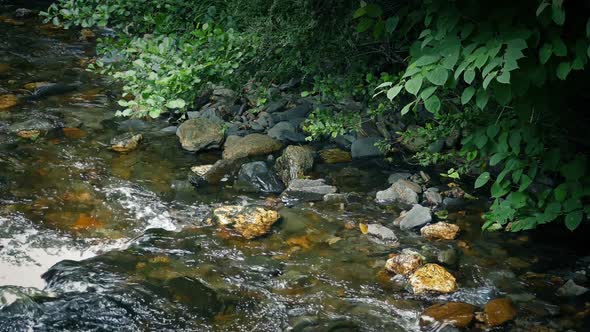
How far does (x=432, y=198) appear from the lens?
527 centimetres

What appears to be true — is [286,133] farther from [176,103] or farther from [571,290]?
[571,290]

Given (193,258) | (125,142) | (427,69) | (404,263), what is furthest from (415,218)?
(125,142)

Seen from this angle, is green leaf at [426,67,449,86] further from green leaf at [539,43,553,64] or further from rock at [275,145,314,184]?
rock at [275,145,314,184]

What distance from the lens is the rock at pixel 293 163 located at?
5727mm

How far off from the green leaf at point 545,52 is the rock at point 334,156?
3513mm

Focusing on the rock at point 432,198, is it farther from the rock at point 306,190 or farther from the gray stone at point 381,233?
the rock at point 306,190

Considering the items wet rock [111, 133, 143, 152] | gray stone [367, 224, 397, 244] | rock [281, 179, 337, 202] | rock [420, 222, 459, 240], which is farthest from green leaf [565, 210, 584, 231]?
wet rock [111, 133, 143, 152]

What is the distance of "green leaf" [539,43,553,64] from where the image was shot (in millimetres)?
2650

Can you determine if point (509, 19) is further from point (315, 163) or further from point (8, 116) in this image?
point (8, 116)

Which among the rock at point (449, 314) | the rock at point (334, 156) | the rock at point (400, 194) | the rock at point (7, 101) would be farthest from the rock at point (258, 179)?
the rock at point (7, 101)

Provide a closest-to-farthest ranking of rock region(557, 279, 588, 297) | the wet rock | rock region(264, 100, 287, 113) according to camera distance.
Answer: rock region(557, 279, 588, 297)
the wet rock
rock region(264, 100, 287, 113)

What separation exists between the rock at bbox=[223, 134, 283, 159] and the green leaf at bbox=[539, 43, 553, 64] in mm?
3852

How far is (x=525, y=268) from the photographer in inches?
172

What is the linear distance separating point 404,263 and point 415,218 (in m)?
0.69
